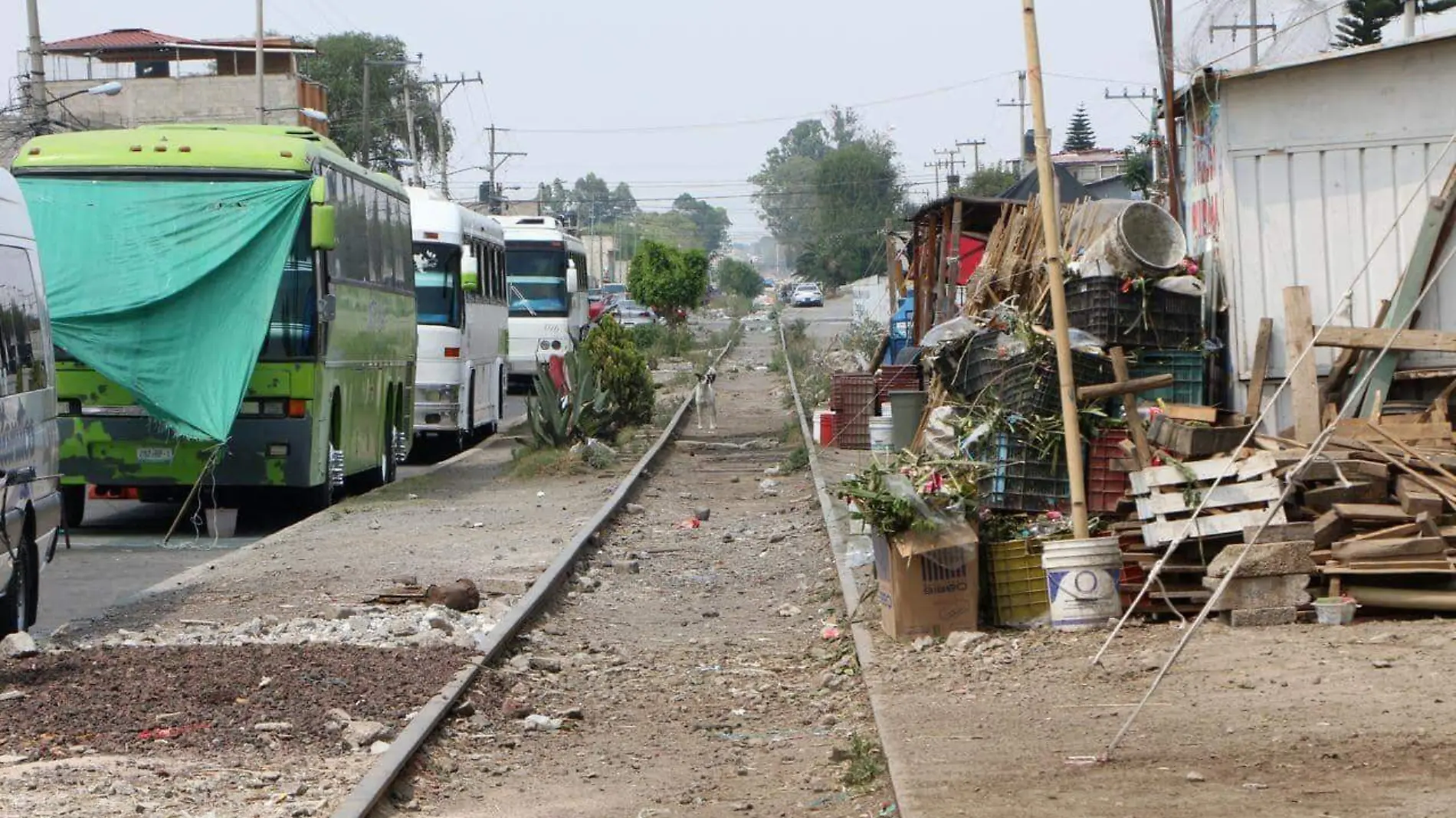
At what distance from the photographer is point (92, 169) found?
50.5 feet

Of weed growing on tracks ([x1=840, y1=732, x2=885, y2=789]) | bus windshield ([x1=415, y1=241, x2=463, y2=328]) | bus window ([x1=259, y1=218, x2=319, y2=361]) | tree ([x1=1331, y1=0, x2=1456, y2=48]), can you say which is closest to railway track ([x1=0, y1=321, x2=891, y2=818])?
weed growing on tracks ([x1=840, y1=732, x2=885, y2=789])

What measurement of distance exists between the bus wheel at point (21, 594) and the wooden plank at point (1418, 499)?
726cm

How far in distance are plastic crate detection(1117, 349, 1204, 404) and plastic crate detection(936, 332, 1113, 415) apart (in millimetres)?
707

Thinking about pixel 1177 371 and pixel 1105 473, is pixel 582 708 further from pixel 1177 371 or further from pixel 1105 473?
pixel 1177 371

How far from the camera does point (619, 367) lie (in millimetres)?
25797

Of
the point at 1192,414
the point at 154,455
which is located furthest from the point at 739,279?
the point at 1192,414

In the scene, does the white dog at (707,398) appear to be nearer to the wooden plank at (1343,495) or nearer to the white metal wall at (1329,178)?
the white metal wall at (1329,178)

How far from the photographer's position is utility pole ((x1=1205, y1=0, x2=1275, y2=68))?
1205cm

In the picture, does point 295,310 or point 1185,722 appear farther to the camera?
point 295,310

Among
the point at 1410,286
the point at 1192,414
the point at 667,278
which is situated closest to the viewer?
the point at 1410,286

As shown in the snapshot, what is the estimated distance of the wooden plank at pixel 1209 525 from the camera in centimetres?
920

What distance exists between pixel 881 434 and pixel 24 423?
31.4 ft

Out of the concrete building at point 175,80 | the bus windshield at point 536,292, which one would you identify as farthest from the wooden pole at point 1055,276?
the concrete building at point 175,80

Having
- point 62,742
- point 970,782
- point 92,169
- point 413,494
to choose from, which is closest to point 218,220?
point 92,169
